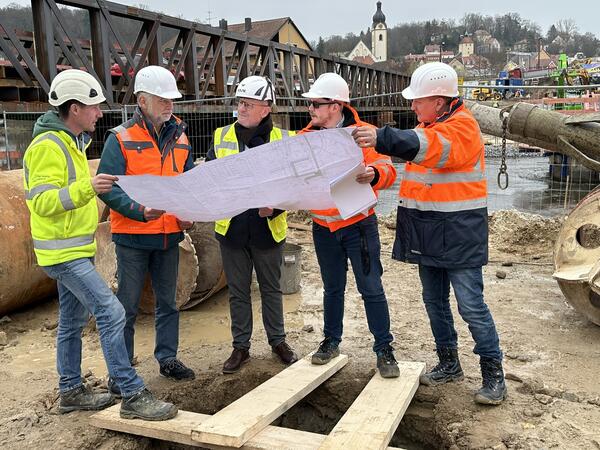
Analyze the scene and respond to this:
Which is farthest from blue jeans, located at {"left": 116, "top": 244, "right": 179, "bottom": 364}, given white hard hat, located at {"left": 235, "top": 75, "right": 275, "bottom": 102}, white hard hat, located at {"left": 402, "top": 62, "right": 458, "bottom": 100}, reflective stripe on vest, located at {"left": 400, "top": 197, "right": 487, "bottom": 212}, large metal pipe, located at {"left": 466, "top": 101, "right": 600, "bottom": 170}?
large metal pipe, located at {"left": 466, "top": 101, "right": 600, "bottom": 170}

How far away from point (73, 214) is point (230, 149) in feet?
4.08

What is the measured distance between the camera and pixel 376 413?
3.60 m

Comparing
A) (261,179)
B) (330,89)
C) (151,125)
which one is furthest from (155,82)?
(330,89)

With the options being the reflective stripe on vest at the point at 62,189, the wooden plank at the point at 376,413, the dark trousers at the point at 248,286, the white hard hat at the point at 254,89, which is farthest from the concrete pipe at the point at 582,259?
the reflective stripe on vest at the point at 62,189

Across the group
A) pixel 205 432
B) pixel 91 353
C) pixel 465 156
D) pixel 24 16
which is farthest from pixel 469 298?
pixel 24 16

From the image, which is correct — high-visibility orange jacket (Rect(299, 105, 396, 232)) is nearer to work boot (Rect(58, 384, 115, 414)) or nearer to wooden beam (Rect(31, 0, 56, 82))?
work boot (Rect(58, 384, 115, 414))

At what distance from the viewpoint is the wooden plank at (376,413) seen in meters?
3.26

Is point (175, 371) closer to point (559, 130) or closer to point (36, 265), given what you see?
point (36, 265)

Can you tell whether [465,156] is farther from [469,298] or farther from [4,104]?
[4,104]

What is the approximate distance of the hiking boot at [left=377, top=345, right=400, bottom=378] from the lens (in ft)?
13.7

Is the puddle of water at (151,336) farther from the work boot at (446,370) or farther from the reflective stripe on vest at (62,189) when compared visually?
the reflective stripe on vest at (62,189)

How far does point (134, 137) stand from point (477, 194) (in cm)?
220

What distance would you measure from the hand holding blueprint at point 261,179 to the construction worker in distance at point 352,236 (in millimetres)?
316

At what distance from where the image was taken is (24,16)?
22.1 metres
